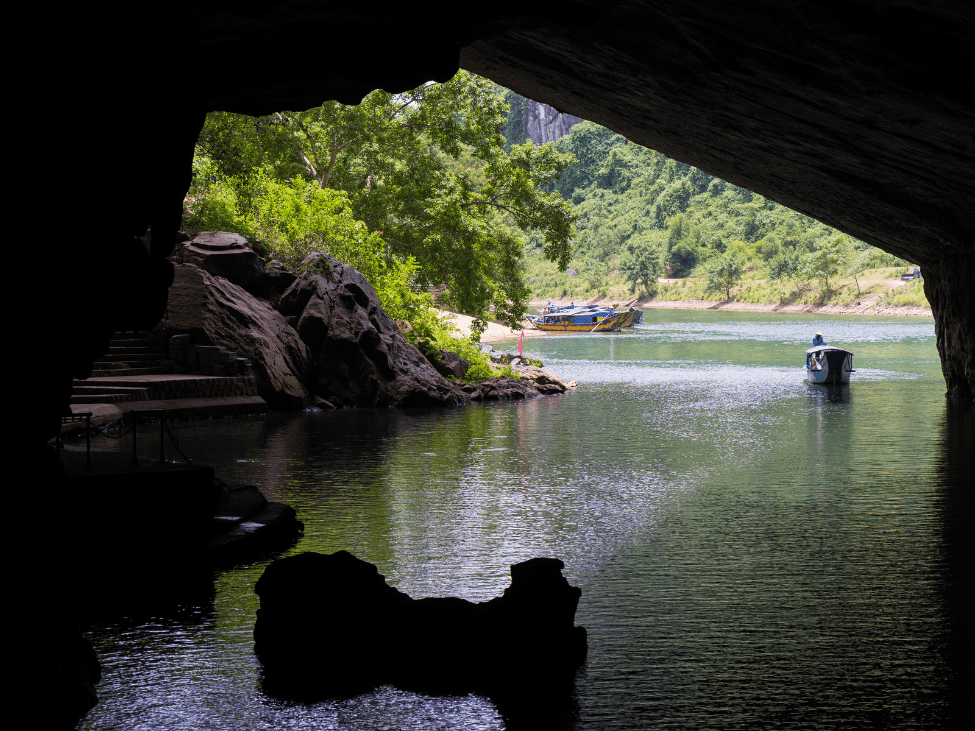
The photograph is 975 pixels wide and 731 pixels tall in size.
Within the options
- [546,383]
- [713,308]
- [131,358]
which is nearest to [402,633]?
[131,358]

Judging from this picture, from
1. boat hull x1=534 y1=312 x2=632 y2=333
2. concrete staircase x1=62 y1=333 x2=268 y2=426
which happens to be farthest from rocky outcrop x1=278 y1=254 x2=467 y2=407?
boat hull x1=534 y1=312 x2=632 y2=333

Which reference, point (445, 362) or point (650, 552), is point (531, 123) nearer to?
point (445, 362)

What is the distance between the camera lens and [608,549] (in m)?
8.39

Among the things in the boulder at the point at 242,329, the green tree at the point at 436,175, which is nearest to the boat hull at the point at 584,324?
the green tree at the point at 436,175

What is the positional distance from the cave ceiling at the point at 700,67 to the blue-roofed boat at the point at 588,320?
152 feet

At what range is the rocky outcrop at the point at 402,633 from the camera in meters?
5.43

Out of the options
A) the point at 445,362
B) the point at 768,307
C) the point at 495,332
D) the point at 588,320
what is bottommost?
the point at 445,362

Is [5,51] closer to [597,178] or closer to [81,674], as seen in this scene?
[81,674]

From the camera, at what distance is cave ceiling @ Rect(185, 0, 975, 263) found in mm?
6727

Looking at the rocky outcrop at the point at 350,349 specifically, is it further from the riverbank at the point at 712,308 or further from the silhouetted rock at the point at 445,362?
the riverbank at the point at 712,308

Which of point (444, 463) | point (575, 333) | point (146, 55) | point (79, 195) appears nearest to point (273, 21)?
point (146, 55)

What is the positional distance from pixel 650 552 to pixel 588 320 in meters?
52.9

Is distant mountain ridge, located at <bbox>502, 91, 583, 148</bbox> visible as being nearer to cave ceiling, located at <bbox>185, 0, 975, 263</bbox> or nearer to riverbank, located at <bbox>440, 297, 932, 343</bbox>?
riverbank, located at <bbox>440, 297, 932, 343</bbox>

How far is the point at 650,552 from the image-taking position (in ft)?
27.2
